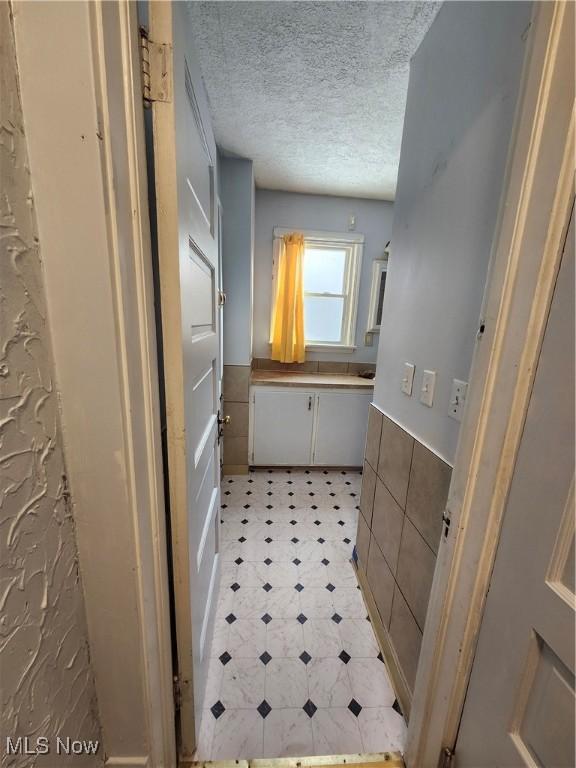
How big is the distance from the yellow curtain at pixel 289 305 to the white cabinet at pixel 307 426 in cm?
51

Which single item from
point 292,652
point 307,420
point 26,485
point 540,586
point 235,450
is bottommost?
point 292,652

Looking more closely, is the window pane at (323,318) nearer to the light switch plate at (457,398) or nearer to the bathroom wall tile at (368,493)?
the bathroom wall tile at (368,493)

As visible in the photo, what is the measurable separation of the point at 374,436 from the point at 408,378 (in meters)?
0.44

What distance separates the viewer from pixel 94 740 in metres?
0.71

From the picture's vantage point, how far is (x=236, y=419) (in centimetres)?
266

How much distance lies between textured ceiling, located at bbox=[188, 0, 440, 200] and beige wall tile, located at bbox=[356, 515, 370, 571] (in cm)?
221

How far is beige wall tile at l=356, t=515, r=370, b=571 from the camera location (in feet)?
5.26

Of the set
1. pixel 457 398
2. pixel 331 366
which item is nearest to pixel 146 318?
pixel 457 398

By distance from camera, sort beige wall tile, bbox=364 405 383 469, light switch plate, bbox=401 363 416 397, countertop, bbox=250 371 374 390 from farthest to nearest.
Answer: countertop, bbox=250 371 374 390
beige wall tile, bbox=364 405 383 469
light switch plate, bbox=401 363 416 397

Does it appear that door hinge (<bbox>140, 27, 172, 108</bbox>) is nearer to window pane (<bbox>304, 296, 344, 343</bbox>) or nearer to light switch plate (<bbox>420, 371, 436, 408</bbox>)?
light switch plate (<bbox>420, 371, 436, 408</bbox>)

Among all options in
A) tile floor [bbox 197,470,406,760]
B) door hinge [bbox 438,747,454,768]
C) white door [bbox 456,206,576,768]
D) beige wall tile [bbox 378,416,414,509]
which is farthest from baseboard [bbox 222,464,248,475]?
white door [bbox 456,206,576,768]

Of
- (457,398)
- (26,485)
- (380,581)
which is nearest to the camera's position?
(26,485)

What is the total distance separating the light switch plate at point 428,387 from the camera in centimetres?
104

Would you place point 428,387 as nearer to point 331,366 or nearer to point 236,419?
point 236,419
